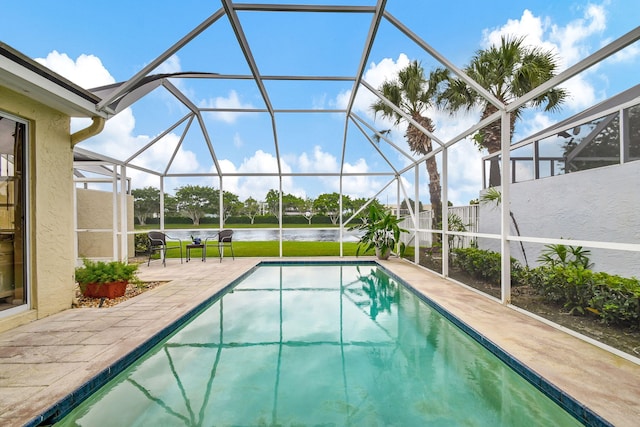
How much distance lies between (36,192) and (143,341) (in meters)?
2.28

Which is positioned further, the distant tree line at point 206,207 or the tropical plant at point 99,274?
the distant tree line at point 206,207

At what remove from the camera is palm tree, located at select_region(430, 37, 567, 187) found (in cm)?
710

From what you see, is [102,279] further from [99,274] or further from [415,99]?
[415,99]

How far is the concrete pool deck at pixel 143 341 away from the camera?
78.2 inches

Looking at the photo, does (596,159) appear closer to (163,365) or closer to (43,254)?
(163,365)

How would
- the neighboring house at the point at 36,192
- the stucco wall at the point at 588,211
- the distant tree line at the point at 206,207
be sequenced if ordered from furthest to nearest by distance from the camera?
the distant tree line at the point at 206,207 → the stucco wall at the point at 588,211 → the neighboring house at the point at 36,192

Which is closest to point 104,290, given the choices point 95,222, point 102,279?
point 102,279

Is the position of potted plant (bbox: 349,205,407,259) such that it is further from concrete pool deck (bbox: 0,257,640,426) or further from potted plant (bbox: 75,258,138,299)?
potted plant (bbox: 75,258,138,299)

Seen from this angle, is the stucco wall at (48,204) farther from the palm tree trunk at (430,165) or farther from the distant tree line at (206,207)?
the palm tree trunk at (430,165)

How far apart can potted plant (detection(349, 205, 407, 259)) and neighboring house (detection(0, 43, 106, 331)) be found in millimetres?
6418

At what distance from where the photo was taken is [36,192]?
3734mm

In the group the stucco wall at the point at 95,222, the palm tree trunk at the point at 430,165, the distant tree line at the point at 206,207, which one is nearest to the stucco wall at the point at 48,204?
the stucco wall at the point at 95,222

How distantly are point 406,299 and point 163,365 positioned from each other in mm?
3635

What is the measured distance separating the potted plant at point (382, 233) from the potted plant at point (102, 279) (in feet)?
18.6
